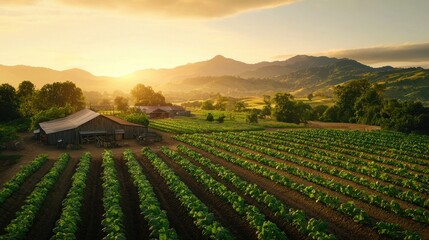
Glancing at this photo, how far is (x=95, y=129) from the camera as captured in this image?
174ft

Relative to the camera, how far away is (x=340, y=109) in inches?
3984

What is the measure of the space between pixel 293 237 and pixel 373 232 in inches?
191

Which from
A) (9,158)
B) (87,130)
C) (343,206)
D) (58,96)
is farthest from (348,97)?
(9,158)

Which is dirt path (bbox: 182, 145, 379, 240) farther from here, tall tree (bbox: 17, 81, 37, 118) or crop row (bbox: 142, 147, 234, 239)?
tall tree (bbox: 17, 81, 37, 118)

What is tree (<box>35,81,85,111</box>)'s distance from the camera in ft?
289

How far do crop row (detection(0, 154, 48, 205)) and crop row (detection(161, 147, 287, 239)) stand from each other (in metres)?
14.4

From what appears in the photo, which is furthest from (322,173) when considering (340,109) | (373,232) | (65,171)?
(340,109)

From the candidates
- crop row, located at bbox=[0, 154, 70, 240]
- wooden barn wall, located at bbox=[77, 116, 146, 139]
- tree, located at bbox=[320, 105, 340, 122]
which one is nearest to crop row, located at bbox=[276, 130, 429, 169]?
wooden barn wall, located at bbox=[77, 116, 146, 139]

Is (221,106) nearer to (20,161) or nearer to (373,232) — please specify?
(20,161)

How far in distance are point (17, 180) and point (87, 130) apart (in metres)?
25.8

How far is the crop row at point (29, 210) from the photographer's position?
16997 millimetres

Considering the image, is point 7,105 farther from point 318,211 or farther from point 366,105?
point 366,105

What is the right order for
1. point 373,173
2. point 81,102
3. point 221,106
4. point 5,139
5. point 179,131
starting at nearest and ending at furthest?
1. point 373,173
2. point 5,139
3. point 179,131
4. point 81,102
5. point 221,106

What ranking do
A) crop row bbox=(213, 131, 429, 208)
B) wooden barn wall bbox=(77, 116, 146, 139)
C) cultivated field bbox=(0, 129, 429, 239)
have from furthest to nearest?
1. wooden barn wall bbox=(77, 116, 146, 139)
2. crop row bbox=(213, 131, 429, 208)
3. cultivated field bbox=(0, 129, 429, 239)
